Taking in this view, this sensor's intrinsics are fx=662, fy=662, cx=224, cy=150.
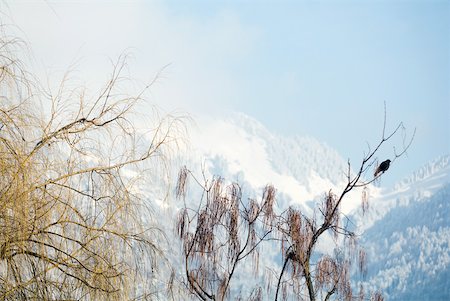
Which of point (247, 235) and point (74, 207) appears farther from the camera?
point (247, 235)

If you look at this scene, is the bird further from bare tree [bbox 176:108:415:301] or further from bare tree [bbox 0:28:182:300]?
A: bare tree [bbox 0:28:182:300]

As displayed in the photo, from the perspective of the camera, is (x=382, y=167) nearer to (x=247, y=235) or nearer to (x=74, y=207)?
(x=247, y=235)

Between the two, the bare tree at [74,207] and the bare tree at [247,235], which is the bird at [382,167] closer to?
the bare tree at [247,235]

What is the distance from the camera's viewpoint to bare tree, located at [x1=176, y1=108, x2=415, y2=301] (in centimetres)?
493

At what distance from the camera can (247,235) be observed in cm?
520

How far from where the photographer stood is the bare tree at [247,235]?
16.2 feet

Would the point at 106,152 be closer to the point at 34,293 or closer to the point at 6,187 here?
the point at 6,187

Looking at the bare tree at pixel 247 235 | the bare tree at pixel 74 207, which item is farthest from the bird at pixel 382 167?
the bare tree at pixel 74 207

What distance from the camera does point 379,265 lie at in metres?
197

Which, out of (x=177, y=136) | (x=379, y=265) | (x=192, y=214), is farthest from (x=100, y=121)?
(x=379, y=265)

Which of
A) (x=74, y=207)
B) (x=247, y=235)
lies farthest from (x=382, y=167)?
(x=74, y=207)

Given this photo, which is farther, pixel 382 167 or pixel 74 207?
pixel 382 167

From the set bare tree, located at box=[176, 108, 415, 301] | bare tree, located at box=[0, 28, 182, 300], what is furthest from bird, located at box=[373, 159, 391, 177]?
bare tree, located at box=[0, 28, 182, 300]

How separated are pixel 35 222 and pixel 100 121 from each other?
0.69 meters
